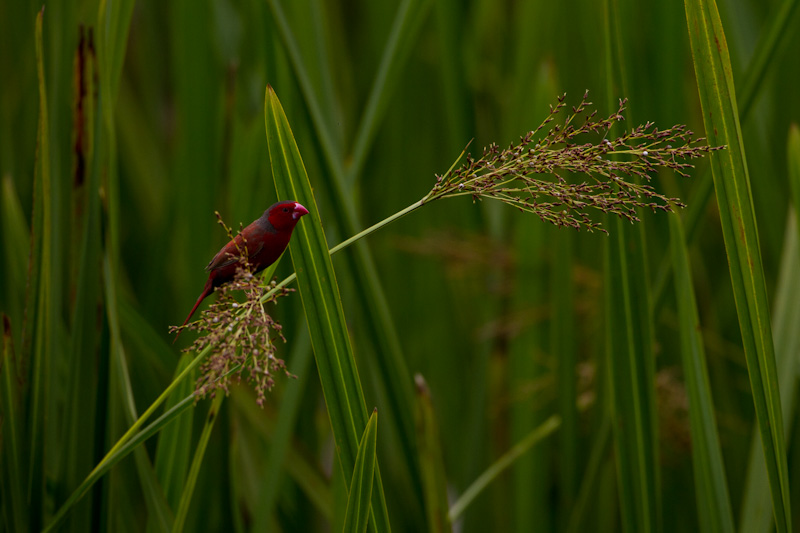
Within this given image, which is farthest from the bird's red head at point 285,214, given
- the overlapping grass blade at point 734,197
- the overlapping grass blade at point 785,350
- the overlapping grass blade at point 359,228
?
the overlapping grass blade at point 785,350

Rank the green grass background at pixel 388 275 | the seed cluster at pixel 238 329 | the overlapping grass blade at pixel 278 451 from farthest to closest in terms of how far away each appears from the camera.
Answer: the overlapping grass blade at pixel 278 451, the green grass background at pixel 388 275, the seed cluster at pixel 238 329

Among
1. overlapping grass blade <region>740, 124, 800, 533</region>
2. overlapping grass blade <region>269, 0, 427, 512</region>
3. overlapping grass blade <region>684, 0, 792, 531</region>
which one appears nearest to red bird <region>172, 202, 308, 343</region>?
overlapping grass blade <region>269, 0, 427, 512</region>

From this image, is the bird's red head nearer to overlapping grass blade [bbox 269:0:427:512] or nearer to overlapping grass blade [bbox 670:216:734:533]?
overlapping grass blade [bbox 269:0:427:512]

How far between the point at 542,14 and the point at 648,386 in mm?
1042

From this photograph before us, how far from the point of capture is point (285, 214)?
1.73ft

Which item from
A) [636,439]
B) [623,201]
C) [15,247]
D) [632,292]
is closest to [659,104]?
[632,292]

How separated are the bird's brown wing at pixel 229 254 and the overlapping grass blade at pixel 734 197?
0.44 metres

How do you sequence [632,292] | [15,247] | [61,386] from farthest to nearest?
[61,386] → [15,247] → [632,292]

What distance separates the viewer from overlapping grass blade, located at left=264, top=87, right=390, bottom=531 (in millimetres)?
581

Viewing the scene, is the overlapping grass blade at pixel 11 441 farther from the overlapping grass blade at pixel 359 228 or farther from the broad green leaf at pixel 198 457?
the overlapping grass blade at pixel 359 228

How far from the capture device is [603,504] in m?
1.35

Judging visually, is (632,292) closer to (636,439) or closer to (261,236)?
(636,439)

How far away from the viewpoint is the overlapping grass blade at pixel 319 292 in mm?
581

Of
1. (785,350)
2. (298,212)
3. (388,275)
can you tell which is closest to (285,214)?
(298,212)
